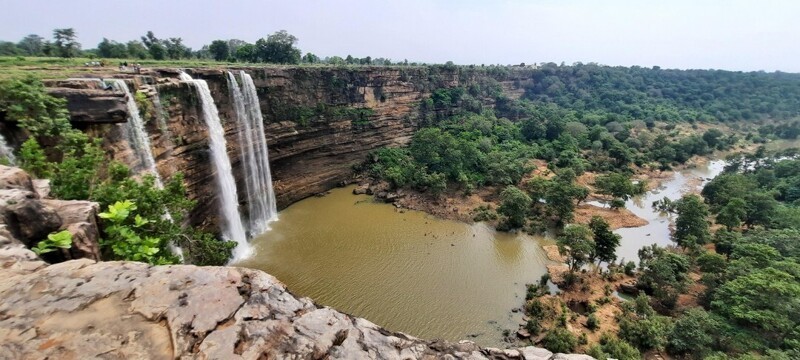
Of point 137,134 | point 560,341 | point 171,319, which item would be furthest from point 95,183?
point 560,341

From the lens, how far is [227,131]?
70.4 feet

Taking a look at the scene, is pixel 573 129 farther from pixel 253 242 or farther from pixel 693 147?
pixel 253 242

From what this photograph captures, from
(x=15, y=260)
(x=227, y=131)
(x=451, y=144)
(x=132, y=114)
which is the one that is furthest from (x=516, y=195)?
(x=15, y=260)

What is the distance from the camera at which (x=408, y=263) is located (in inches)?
786

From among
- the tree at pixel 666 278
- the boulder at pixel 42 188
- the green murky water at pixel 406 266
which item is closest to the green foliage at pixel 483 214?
the green murky water at pixel 406 266

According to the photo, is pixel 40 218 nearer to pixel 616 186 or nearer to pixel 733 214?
pixel 616 186

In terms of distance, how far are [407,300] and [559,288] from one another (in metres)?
7.93

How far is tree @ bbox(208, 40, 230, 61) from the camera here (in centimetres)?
3647

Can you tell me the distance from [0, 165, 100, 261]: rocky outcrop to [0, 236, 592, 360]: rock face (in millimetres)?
439

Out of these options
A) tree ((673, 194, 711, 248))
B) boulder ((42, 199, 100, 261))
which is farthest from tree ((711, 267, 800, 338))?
boulder ((42, 199, 100, 261))

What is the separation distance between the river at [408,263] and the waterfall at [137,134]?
22.1ft

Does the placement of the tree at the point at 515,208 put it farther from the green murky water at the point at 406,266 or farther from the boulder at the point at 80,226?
the boulder at the point at 80,226

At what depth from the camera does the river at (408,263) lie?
52.2 ft

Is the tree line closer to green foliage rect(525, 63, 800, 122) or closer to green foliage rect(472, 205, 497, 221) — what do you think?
green foliage rect(472, 205, 497, 221)
